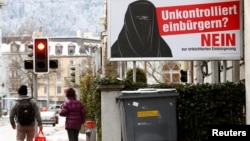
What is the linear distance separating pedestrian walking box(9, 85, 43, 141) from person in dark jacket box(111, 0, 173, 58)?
2525 mm

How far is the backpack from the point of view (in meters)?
14.8

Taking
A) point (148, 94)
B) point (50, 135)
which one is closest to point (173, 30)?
point (148, 94)

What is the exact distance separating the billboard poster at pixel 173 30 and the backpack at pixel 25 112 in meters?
2.17

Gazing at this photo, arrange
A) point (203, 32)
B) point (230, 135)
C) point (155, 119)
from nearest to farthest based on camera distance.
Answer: point (230, 135)
point (155, 119)
point (203, 32)

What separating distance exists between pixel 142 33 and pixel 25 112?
3209mm

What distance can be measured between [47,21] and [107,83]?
14138 centimetres

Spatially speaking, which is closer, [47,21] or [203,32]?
[203,32]

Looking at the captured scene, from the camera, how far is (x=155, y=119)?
12.4m

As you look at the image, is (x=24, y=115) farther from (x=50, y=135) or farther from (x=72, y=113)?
(x=50, y=135)

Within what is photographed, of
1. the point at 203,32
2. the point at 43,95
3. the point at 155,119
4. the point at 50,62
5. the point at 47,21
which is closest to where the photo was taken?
the point at 155,119

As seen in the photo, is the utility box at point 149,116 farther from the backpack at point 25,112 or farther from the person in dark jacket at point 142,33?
the backpack at point 25,112

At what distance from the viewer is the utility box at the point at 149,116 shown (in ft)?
40.8

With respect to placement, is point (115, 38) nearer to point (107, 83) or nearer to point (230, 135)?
point (107, 83)

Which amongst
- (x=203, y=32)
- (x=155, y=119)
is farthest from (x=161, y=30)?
(x=155, y=119)
